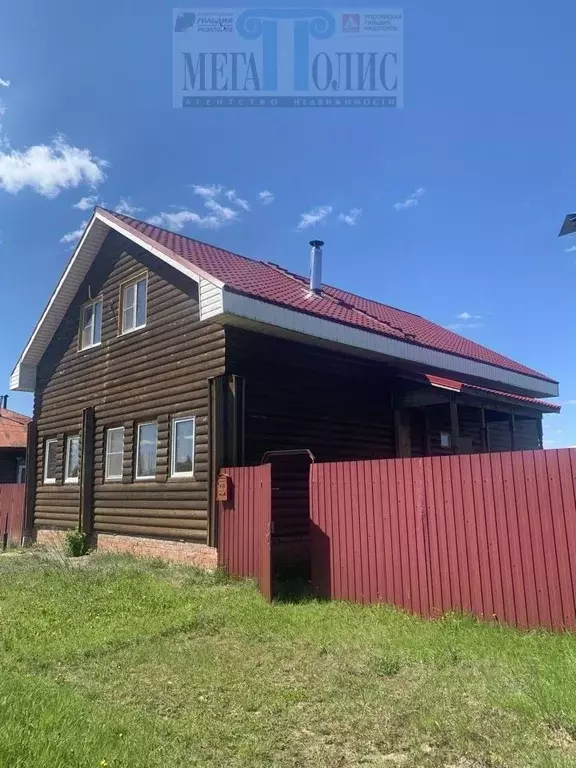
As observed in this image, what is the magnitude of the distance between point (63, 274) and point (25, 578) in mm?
8678

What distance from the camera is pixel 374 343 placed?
1293 centimetres

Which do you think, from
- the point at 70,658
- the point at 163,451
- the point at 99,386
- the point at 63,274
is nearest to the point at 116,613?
the point at 70,658

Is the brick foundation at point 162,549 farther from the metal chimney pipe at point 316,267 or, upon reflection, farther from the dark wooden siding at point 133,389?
the metal chimney pipe at point 316,267

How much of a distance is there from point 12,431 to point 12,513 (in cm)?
1112

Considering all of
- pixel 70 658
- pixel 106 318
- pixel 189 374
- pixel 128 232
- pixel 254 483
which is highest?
pixel 128 232

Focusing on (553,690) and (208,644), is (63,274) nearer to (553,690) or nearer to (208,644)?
(208,644)

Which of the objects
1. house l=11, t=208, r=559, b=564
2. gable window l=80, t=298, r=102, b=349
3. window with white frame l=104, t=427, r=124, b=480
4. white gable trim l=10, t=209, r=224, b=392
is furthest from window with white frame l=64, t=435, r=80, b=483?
white gable trim l=10, t=209, r=224, b=392

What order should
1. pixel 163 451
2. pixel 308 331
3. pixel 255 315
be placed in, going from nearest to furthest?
pixel 255 315
pixel 308 331
pixel 163 451

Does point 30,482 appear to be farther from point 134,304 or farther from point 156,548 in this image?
point 156,548

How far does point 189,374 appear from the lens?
40.0 ft

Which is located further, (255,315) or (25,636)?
(255,315)

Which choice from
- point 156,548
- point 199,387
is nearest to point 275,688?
point 199,387

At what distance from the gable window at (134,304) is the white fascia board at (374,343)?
14.4 ft

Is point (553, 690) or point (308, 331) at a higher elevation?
point (308, 331)
